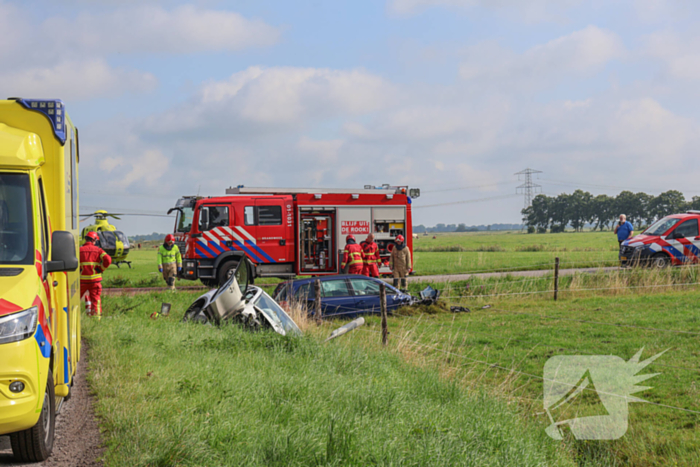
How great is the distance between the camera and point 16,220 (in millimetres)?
4332

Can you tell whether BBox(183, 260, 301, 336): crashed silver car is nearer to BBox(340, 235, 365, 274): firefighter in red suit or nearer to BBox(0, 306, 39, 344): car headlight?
BBox(0, 306, 39, 344): car headlight

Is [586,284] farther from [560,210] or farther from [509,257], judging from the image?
[560,210]

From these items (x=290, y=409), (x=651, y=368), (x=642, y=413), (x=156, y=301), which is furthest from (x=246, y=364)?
(x=156, y=301)

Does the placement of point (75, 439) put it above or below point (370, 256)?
below

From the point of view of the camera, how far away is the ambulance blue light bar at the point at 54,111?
502 cm

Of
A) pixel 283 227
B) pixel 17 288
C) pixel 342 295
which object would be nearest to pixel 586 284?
pixel 342 295

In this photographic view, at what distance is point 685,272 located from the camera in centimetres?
1778

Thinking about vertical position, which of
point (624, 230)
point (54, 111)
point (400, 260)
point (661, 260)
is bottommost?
point (661, 260)

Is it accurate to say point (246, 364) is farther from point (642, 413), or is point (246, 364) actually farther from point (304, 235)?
point (304, 235)

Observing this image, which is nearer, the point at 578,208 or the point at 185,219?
the point at 185,219

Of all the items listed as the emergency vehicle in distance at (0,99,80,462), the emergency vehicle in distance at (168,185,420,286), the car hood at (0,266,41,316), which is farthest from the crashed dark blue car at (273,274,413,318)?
the car hood at (0,266,41,316)

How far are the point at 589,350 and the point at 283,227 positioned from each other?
10.8 m

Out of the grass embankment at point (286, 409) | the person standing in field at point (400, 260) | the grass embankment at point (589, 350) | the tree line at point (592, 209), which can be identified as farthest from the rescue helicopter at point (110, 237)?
the tree line at point (592, 209)

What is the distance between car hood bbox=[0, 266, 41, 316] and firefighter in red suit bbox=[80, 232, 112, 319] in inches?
273
